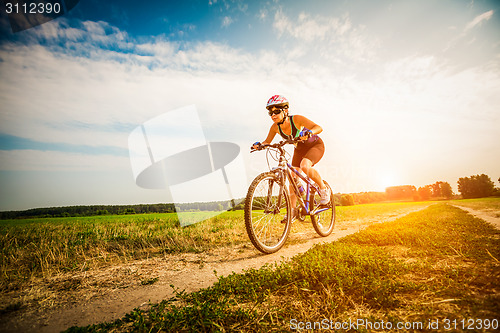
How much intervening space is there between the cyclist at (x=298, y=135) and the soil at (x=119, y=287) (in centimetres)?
232

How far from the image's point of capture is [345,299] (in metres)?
2.18

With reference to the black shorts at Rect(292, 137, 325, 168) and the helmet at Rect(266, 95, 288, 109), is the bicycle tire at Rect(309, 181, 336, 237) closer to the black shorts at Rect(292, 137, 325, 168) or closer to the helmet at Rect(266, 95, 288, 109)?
the black shorts at Rect(292, 137, 325, 168)

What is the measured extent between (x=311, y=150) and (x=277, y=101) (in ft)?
5.73

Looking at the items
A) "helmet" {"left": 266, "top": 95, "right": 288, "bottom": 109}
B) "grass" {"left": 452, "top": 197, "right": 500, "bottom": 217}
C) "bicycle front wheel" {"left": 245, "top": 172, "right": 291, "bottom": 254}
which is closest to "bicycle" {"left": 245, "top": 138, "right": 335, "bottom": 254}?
"bicycle front wheel" {"left": 245, "top": 172, "right": 291, "bottom": 254}

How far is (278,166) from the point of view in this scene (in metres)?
5.47

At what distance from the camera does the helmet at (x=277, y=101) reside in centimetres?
567

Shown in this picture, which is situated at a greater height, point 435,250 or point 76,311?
point 76,311

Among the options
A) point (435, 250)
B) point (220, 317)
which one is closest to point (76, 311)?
point (220, 317)

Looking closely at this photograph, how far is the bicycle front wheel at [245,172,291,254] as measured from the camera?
445 centimetres

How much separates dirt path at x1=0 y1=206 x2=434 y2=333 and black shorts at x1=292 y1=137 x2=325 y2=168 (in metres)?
2.62

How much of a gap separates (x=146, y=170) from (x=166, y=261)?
18041 millimetres

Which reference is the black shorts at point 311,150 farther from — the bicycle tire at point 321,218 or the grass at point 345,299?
the grass at point 345,299

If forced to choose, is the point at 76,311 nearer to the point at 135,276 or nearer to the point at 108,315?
the point at 108,315

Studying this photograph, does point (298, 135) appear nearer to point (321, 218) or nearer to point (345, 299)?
point (321, 218)
